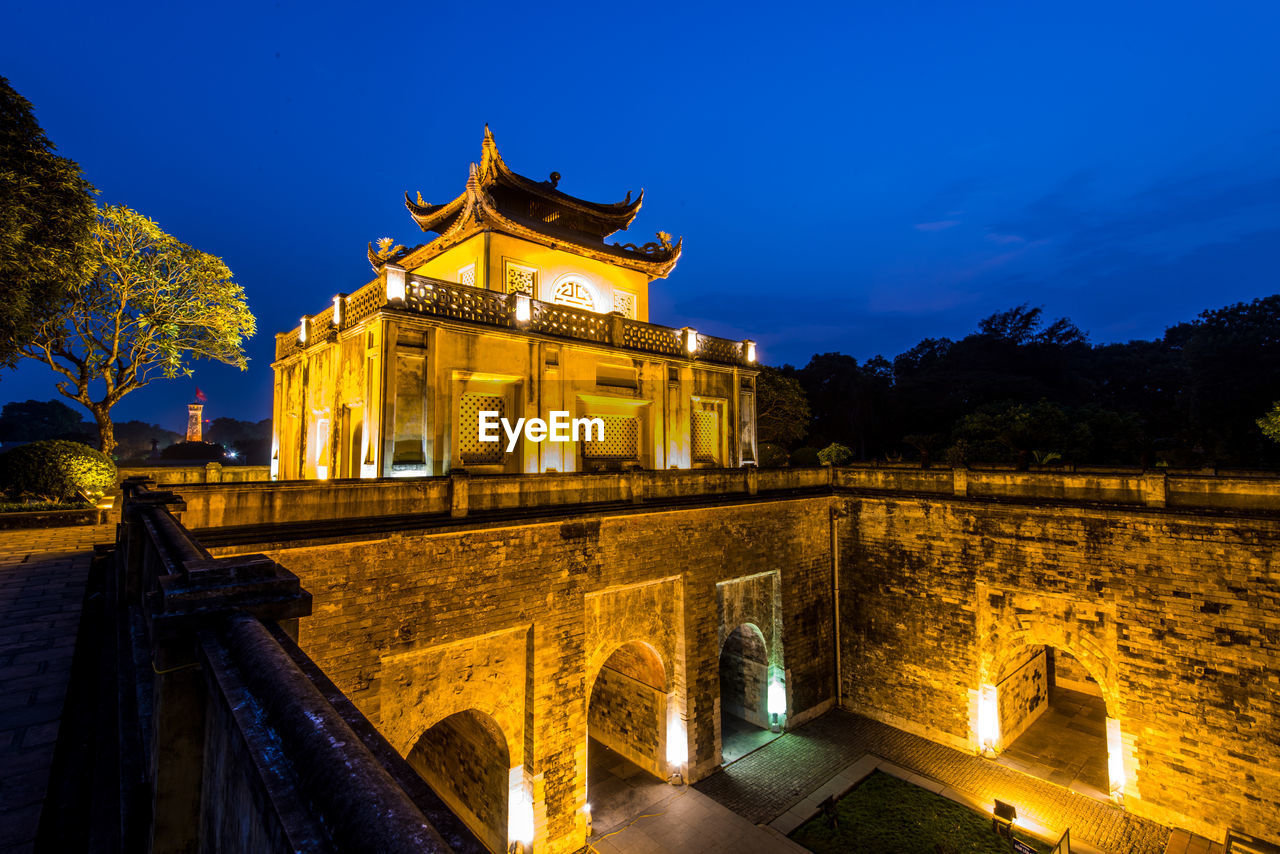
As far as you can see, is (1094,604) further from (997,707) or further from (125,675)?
(125,675)

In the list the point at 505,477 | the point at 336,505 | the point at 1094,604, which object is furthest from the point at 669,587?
the point at 1094,604

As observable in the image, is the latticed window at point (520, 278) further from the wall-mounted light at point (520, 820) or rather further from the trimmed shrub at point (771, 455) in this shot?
the trimmed shrub at point (771, 455)

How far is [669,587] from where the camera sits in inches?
434

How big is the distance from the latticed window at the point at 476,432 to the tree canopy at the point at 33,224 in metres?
8.81

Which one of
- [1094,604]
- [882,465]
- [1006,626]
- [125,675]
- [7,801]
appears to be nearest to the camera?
[7,801]

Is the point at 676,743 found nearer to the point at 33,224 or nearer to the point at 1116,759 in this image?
the point at 1116,759

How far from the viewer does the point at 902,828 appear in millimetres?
9797

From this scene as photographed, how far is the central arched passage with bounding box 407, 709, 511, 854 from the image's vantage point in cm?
898

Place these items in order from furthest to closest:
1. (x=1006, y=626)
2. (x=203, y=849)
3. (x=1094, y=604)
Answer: (x=1006, y=626)
(x=1094, y=604)
(x=203, y=849)

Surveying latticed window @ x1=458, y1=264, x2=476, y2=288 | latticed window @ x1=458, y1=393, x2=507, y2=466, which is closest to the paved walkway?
latticed window @ x1=458, y1=393, x2=507, y2=466

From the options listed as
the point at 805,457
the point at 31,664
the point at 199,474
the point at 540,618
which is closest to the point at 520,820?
the point at 540,618

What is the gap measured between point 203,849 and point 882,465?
47.7ft

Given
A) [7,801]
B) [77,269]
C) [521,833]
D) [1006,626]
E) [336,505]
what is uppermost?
[77,269]

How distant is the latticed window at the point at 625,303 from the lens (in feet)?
55.7
